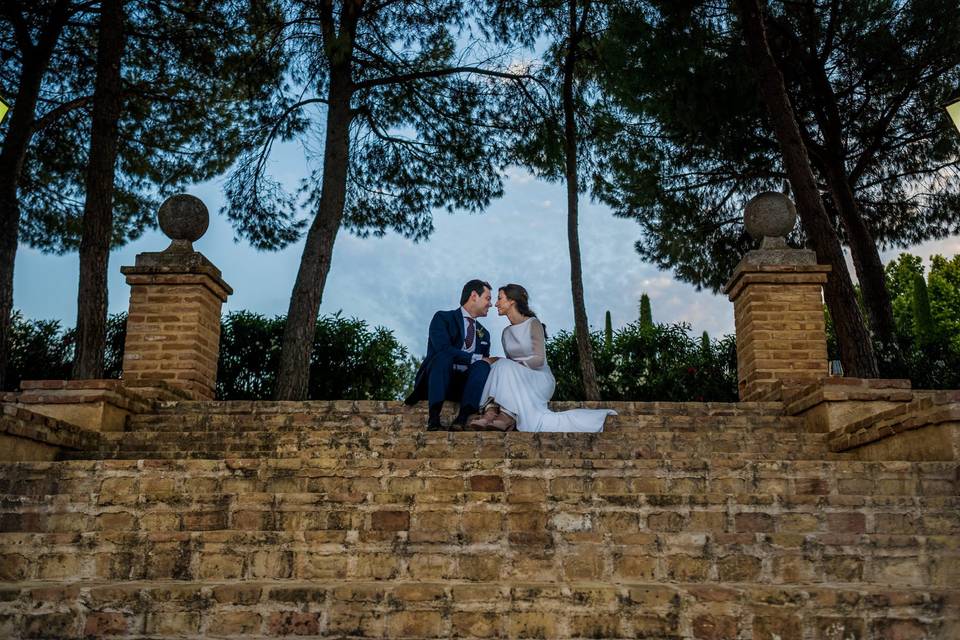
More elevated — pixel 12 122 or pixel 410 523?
pixel 12 122

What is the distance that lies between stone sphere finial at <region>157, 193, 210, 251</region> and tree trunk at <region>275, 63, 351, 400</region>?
7.82 feet

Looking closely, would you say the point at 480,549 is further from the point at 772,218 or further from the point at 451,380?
the point at 772,218

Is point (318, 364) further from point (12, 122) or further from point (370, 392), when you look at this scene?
point (12, 122)

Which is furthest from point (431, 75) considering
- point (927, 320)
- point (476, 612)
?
point (927, 320)

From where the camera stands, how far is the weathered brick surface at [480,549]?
369 cm

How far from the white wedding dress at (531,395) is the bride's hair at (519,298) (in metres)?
0.20

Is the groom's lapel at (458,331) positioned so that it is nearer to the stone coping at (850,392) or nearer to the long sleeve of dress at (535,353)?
the long sleeve of dress at (535,353)

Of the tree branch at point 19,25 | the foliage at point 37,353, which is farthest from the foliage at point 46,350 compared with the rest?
the tree branch at point 19,25

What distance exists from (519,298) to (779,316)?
Answer: 2.35m

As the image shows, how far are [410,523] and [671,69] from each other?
9.54 metres

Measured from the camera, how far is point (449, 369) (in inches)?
239

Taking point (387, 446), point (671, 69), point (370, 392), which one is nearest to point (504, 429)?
point (387, 446)

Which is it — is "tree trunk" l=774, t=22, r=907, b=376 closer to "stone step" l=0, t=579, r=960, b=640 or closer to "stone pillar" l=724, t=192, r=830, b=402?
"stone pillar" l=724, t=192, r=830, b=402

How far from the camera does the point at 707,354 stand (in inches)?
464
